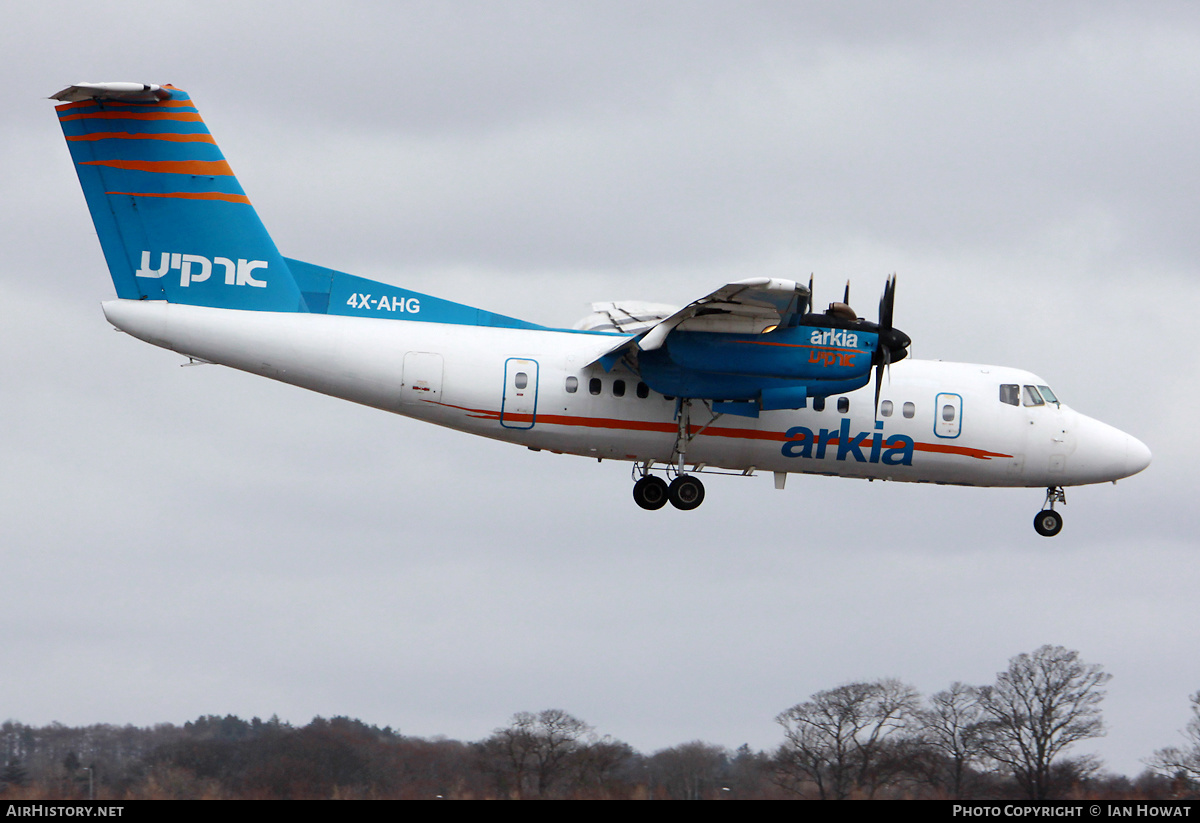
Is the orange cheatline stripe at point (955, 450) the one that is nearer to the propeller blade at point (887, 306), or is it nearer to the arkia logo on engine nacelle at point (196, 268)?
the propeller blade at point (887, 306)

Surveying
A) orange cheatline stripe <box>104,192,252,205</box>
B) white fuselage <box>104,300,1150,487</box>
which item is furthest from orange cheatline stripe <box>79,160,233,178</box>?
white fuselage <box>104,300,1150,487</box>

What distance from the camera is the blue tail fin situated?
1142 inches

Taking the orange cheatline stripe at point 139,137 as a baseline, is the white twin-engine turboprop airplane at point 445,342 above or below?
below

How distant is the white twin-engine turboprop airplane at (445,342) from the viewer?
94.3ft

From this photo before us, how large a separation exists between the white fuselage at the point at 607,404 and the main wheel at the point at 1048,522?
91 centimetres

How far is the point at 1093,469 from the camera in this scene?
107ft

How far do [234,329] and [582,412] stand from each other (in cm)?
708

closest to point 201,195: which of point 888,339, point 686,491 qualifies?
point 686,491

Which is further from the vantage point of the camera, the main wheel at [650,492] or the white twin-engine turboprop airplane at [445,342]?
the main wheel at [650,492]

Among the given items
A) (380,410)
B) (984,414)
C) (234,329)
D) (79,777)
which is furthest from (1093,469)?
(79,777)

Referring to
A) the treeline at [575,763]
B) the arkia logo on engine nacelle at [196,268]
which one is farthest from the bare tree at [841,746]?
the arkia logo on engine nacelle at [196,268]

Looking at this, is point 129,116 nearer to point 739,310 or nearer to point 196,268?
point 196,268

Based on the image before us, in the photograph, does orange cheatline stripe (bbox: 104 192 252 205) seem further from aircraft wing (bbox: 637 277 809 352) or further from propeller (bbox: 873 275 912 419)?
propeller (bbox: 873 275 912 419)
